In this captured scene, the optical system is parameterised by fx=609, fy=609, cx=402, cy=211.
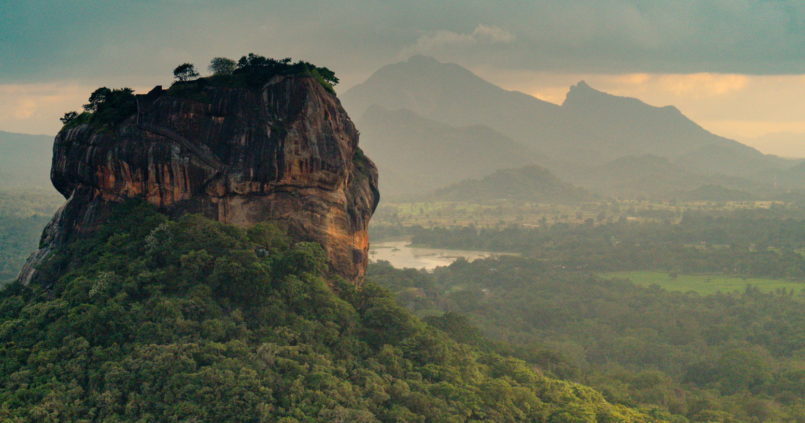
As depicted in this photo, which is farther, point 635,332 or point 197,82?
point 635,332

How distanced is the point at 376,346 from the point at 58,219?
16499 mm

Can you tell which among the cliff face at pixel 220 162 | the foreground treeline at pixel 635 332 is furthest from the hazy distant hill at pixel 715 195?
the cliff face at pixel 220 162

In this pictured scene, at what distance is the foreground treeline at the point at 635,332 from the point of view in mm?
36469

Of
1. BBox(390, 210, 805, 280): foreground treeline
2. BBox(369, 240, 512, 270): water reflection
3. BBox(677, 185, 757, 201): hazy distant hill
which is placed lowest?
BBox(369, 240, 512, 270): water reflection

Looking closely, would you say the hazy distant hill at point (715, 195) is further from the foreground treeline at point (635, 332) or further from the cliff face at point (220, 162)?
the cliff face at point (220, 162)

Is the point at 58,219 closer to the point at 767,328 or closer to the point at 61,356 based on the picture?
the point at 61,356

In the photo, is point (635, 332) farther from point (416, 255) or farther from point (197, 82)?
point (416, 255)

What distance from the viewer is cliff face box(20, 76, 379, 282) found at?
26.4 m

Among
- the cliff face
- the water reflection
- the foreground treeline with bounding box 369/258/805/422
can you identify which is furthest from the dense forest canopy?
the water reflection

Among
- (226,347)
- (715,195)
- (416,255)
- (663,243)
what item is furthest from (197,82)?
(715,195)

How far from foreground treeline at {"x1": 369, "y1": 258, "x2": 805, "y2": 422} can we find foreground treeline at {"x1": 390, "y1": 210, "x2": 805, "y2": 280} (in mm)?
13758

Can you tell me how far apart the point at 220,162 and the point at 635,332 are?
44.8 meters

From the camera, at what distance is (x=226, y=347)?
20.6 metres

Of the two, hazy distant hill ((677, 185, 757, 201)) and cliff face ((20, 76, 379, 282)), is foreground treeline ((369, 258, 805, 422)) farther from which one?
hazy distant hill ((677, 185, 757, 201))
